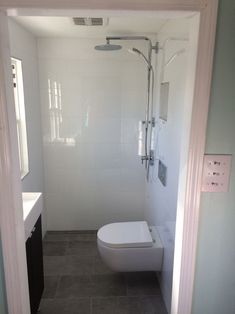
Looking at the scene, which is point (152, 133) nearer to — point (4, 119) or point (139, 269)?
point (139, 269)

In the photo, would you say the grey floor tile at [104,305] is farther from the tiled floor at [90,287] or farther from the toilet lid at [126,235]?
the toilet lid at [126,235]

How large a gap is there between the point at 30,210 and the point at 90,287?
3.82 feet

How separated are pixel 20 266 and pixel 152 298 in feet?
5.07

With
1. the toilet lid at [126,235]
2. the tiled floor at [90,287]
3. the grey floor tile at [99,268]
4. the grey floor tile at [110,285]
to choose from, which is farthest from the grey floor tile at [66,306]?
the toilet lid at [126,235]

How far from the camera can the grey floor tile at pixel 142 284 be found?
246 cm

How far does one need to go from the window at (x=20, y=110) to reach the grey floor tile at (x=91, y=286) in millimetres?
1112

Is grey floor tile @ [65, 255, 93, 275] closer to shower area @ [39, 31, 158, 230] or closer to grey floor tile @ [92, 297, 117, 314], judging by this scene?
grey floor tile @ [92, 297, 117, 314]

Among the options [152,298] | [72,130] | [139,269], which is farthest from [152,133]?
[152,298]

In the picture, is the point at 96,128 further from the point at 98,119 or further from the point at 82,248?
the point at 82,248

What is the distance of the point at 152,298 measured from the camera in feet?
7.81

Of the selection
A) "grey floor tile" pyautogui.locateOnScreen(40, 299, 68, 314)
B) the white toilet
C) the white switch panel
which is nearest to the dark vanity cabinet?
"grey floor tile" pyautogui.locateOnScreen(40, 299, 68, 314)

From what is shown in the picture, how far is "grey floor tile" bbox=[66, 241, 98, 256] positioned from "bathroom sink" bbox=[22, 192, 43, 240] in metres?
1.20

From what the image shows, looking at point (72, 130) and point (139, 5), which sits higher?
point (139, 5)

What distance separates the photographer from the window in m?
2.44
